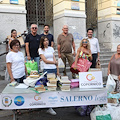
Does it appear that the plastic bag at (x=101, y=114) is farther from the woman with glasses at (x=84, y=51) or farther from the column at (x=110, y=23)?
the column at (x=110, y=23)

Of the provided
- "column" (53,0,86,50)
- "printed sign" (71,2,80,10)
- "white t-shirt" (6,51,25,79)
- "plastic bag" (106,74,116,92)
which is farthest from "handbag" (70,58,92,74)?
"printed sign" (71,2,80,10)

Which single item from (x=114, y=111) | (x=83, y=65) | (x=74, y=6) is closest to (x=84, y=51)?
(x=83, y=65)

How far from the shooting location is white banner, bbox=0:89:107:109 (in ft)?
9.47

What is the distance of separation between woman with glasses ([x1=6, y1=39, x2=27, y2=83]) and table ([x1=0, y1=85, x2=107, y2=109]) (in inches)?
24.5

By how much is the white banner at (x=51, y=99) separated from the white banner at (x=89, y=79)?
0.49ft

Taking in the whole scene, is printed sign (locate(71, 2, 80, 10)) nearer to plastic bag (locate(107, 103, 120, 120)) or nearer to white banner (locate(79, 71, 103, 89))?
white banner (locate(79, 71, 103, 89))

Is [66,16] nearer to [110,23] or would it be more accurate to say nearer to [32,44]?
[110,23]

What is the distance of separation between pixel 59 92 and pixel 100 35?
8886 millimetres

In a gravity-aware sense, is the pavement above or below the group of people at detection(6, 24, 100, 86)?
below

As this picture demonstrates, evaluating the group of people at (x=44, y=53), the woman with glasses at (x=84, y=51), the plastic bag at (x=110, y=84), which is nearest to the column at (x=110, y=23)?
the group of people at (x=44, y=53)

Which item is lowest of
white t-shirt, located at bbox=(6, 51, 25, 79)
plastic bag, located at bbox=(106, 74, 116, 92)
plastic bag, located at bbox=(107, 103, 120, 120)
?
plastic bag, located at bbox=(107, 103, 120, 120)

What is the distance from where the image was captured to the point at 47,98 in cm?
297

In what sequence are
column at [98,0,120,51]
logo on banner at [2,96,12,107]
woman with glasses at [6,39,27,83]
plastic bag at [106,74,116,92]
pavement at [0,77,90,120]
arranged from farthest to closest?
column at [98,0,120,51], plastic bag at [106,74,116,92], pavement at [0,77,90,120], woman with glasses at [6,39,27,83], logo on banner at [2,96,12,107]

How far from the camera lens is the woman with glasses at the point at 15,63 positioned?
362cm
